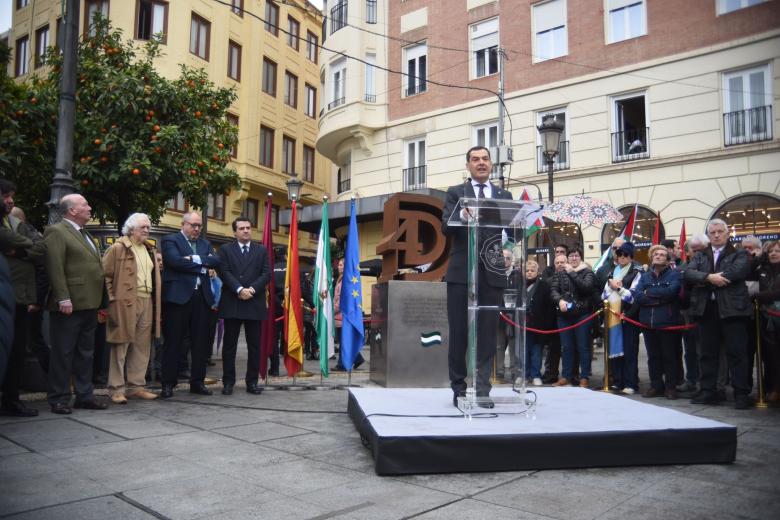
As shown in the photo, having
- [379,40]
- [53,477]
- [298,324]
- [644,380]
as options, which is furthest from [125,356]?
[379,40]

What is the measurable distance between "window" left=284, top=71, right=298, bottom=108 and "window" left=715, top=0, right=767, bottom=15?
2216cm

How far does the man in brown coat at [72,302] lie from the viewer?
5.81 m

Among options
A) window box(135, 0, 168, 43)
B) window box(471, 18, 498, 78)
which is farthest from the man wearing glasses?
window box(135, 0, 168, 43)

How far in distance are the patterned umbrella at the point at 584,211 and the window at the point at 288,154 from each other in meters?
Answer: 22.1

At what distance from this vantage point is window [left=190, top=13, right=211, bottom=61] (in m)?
27.0

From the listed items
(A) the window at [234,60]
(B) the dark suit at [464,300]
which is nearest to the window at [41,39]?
(A) the window at [234,60]

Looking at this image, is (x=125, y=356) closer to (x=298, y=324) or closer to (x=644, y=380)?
(x=298, y=324)

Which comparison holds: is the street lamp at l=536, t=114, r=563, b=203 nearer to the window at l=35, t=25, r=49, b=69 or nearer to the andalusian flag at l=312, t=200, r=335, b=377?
the andalusian flag at l=312, t=200, r=335, b=377

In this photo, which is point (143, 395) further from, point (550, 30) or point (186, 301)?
point (550, 30)

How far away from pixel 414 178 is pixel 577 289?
1451cm

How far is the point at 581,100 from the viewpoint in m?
18.8

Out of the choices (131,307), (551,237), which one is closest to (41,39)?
(551,237)

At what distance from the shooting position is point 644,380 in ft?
31.1

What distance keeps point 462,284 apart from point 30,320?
16.8 feet
